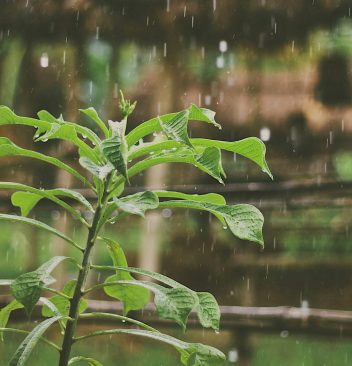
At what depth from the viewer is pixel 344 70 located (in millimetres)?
2641

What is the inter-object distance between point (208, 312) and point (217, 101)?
7.25 feet

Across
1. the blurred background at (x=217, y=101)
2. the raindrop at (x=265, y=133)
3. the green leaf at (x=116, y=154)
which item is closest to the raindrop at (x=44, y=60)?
the blurred background at (x=217, y=101)

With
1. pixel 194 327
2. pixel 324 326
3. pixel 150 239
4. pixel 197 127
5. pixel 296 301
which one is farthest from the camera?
pixel 197 127

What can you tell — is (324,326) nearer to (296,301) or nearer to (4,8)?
(296,301)

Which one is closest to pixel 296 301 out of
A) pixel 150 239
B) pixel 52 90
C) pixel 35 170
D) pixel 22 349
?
pixel 150 239

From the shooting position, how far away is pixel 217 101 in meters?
2.87

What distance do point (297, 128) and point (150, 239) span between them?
0.80m

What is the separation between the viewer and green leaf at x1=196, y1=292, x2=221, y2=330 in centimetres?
71

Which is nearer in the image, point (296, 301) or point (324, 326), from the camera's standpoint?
point (324, 326)

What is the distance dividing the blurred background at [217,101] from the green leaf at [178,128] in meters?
1.83

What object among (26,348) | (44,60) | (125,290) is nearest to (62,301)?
(125,290)

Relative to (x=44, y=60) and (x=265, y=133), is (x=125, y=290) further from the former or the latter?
(x=44, y=60)

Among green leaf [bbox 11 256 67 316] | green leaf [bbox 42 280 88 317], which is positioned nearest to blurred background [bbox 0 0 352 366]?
green leaf [bbox 42 280 88 317]

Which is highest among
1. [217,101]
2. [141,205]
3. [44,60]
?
[44,60]
